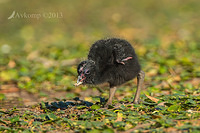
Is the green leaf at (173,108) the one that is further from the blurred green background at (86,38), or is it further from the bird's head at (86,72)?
the blurred green background at (86,38)

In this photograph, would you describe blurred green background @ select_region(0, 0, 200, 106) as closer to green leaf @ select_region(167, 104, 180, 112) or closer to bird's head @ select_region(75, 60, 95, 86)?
bird's head @ select_region(75, 60, 95, 86)

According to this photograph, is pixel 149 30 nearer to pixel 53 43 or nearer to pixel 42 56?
pixel 53 43

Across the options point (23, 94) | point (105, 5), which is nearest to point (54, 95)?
point (23, 94)

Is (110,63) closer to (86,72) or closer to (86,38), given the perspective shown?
(86,72)

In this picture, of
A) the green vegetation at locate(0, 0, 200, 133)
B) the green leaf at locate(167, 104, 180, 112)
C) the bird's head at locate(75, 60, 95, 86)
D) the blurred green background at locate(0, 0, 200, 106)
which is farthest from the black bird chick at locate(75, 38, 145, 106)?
the green leaf at locate(167, 104, 180, 112)

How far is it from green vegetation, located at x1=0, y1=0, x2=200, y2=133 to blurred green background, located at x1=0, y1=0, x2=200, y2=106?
1.1 inches

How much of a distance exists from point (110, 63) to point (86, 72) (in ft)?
1.64

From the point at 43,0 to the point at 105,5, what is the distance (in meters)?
3.58

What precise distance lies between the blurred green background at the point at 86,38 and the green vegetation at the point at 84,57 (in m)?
0.03

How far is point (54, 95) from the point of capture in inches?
324

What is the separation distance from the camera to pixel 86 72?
549 centimetres

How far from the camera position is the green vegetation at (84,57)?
204 inches

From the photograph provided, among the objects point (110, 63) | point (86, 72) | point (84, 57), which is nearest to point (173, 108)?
point (110, 63)

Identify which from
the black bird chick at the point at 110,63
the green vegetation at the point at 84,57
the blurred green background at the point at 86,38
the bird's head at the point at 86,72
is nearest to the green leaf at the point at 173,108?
the green vegetation at the point at 84,57
